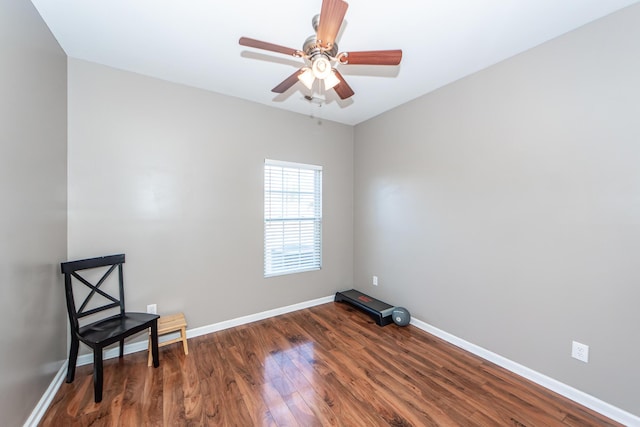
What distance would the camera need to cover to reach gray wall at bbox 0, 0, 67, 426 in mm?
1410

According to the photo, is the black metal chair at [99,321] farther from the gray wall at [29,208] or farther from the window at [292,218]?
the window at [292,218]

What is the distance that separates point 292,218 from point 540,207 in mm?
2622

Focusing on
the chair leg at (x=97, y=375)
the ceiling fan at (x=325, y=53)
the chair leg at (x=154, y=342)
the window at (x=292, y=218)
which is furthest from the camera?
the window at (x=292, y=218)

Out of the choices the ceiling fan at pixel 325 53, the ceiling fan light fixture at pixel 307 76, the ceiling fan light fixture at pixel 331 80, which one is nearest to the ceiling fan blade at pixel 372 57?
the ceiling fan at pixel 325 53

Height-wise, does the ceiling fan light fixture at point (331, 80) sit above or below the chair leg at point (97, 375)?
above

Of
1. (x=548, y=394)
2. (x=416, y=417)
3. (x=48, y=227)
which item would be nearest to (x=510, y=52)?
(x=548, y=394)

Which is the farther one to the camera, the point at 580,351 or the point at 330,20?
the point at 580,351

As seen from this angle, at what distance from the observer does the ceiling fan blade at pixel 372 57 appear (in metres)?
1.54

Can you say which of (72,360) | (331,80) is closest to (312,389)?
(72,360)

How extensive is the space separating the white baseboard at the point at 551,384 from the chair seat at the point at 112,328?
Result: 117 inches

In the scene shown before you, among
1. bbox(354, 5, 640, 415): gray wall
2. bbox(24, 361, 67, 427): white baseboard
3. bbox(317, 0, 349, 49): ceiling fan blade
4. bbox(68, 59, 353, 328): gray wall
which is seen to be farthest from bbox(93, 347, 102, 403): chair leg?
bbox(354, 5, 640, 415): gray wall

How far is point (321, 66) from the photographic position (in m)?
1.55

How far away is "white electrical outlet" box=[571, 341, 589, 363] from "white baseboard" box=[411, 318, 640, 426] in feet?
0.80

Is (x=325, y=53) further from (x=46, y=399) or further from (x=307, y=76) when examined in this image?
(x=46, y=399)
